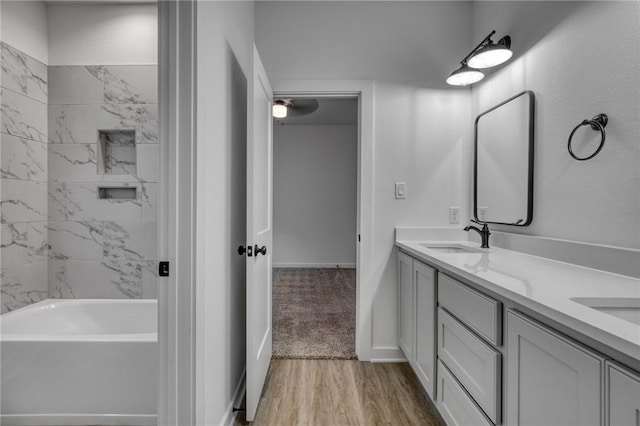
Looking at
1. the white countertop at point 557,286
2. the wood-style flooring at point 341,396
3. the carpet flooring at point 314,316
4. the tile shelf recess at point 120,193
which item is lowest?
the wood-style flooring at point 341,396

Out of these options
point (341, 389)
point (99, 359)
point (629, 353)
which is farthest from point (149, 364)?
point (629, 353)

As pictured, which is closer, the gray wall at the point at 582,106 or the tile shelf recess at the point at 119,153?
the gray wall at the point at 582,106

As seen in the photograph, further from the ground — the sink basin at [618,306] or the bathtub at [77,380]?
the sink basin at [618,306]

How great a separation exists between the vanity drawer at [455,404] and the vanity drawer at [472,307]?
0.29m

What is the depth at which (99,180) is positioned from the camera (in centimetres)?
213

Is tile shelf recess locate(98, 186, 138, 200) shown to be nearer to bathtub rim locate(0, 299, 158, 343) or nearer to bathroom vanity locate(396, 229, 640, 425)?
bathtub rim locate(0, 299, 158, 343)

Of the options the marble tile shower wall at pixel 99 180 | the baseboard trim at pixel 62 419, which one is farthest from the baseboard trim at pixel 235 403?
the marble tile shower wall at pixel 99 180

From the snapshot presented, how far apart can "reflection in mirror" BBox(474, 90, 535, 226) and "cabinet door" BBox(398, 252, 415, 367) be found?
617 mm

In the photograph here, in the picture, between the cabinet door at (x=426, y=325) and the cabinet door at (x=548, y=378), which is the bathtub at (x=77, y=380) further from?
the cabinet door at (x=548, y=378)

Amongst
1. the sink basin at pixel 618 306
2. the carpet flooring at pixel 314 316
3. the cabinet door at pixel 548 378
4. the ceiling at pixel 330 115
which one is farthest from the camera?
the ceiling at pixel 330 115

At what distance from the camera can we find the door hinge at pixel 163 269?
40.8 inches

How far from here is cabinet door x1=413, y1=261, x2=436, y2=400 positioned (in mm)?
1540

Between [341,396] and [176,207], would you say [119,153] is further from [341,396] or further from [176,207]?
[341,396]

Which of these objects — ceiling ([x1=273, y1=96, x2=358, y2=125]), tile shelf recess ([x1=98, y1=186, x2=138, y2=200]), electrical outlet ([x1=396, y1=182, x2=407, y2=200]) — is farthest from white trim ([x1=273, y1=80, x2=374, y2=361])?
ceiling ([x1=273, y1=96, x2=358, y2=125])
